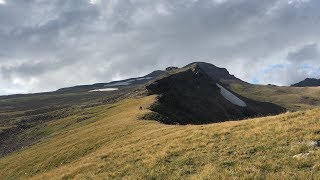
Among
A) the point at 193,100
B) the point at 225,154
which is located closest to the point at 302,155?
the point at 225,154

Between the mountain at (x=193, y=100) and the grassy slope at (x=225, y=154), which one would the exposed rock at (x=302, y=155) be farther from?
the mountain at (x=193, y=100)

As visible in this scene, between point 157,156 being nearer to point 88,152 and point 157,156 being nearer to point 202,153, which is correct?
point 202,153

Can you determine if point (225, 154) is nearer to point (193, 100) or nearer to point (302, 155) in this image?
point (302, 155)

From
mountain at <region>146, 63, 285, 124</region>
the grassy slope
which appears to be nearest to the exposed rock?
the grassy slope

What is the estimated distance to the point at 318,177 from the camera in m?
17.4

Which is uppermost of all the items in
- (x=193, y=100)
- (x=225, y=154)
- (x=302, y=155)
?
(x=193, y=100)

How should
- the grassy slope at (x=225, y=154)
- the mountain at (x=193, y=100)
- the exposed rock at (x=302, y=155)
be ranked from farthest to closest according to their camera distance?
1. the mountain at (x=193, y=100)
2. the exposed rock at (x=302, y=155)
3. the grassy slope at (x=225, y=154)

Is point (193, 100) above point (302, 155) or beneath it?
above

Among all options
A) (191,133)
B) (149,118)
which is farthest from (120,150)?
(149,118)

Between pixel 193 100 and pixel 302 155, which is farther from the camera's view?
pixel 193 100

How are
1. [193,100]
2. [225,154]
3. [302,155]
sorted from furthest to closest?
[193,100] < [225,154] < [302,155]

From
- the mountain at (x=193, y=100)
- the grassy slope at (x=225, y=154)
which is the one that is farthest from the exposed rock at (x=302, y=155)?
the mountain at (x=193, y=100)

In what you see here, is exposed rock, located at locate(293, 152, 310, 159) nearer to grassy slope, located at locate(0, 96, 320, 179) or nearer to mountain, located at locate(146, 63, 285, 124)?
grassy slope, located at locate(0, 96, 320, 179)

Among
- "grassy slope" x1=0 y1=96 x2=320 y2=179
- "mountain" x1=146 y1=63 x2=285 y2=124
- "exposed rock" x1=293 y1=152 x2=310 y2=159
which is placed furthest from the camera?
"mountain" x1=146 y1=63 x2=285 y2=124
